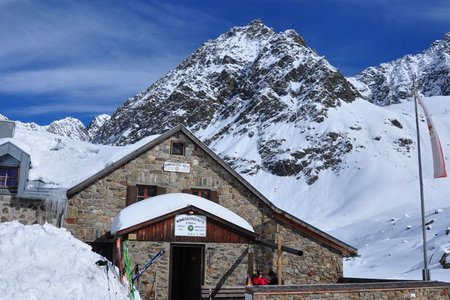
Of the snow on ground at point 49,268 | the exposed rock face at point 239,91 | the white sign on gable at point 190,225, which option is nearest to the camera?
the snow on ground at point 49,268

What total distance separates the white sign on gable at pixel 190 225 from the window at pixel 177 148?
382 cm

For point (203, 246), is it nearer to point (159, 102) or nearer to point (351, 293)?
point (351, 293)

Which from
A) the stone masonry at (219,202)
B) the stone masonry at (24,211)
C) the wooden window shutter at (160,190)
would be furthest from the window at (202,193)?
the stone masonry at (24,211)

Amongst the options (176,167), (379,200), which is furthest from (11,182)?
(379,200)

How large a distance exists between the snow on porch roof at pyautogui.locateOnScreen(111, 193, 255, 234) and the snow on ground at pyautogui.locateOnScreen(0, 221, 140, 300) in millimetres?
2271

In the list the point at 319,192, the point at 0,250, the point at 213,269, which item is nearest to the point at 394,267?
the point at 213,269

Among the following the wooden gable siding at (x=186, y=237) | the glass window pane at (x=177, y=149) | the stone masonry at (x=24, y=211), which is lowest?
the wooden gable siding at (x=186, y=237)

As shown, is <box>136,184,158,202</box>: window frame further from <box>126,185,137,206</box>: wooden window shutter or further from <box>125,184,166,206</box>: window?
<box>126,185,137,206</box>: wooden window shutter

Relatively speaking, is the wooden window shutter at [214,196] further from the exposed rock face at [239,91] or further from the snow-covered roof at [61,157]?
the exposed rock face at [239,91]

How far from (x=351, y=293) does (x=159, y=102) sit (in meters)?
135

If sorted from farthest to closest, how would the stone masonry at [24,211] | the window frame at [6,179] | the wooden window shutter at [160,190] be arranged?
the wooden window shutter at [160,190]
the window frame at [6,179]
the stone masonry at [24,211]

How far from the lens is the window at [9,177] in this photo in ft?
56.7

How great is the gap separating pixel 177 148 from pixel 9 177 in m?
6.43

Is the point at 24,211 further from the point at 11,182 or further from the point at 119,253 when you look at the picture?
the point at 119,253
